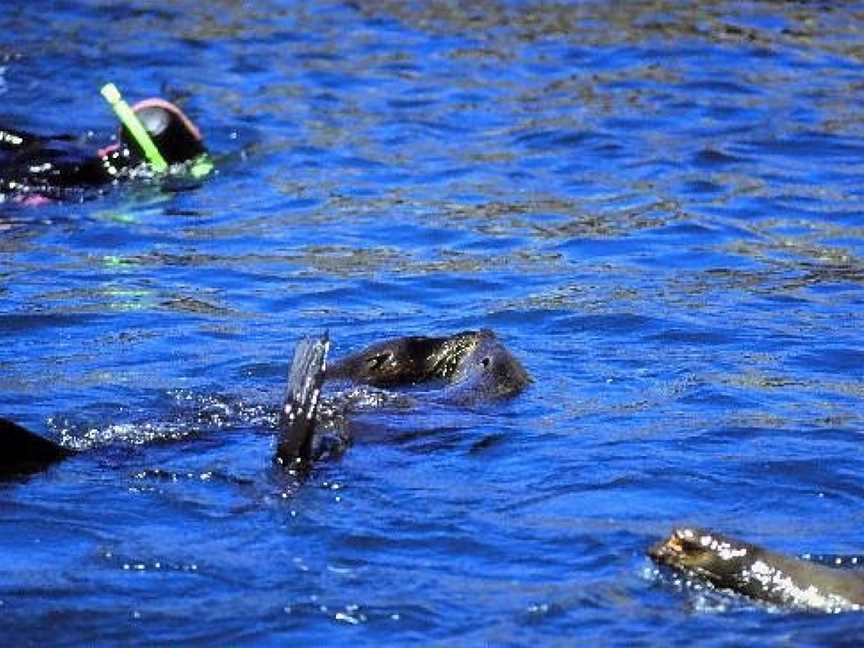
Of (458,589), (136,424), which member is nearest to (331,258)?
(136,424)

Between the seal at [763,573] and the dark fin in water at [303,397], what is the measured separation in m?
1.11

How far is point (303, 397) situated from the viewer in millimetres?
5723

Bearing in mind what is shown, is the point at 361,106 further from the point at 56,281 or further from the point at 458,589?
the point at 458,589

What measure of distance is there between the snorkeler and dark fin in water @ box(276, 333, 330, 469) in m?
4.88

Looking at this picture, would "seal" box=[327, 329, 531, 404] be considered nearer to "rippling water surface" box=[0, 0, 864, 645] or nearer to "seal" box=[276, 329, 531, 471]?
"seal" box=[276, 329, 531, 471]

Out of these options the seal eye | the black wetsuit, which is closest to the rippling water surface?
the black wetsuit

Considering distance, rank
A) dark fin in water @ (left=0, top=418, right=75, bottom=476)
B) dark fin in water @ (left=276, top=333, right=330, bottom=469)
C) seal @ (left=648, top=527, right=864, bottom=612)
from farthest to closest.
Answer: dark fin in water @ (left=0, top=418, right=75, bottom=476) → dark fin in water @ (left=276, top=333, right=330, bottom=469) → seal @ (left=648, top=527, right=864, bottom=612)

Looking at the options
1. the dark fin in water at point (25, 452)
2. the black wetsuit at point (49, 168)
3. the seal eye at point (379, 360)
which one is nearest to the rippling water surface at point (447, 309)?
the dark fin in water at point (25, 452)

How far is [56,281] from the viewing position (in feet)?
29.1

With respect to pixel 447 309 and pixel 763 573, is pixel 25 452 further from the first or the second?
pixel 447 309

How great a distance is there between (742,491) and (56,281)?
12.4ft

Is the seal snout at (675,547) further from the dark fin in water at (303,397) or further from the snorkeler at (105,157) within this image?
the snorkeler at (105,157)

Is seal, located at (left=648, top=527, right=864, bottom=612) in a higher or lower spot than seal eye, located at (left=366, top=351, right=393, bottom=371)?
higher

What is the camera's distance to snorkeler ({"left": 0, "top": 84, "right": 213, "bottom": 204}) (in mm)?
10555
